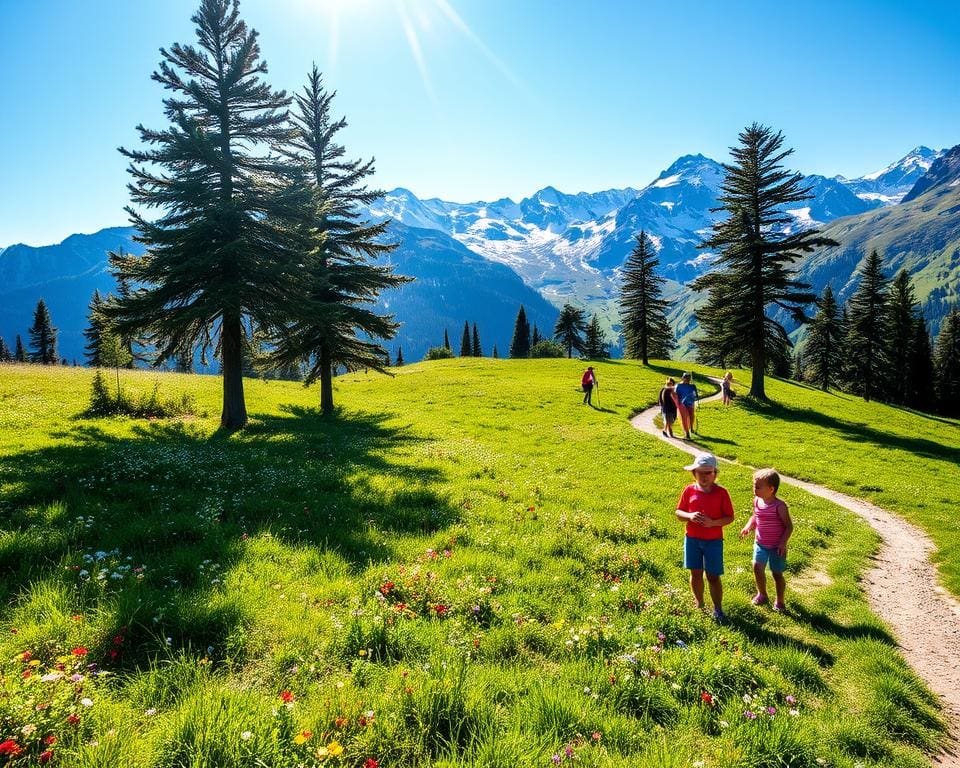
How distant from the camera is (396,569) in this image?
258 inches

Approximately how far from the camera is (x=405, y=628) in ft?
16.7

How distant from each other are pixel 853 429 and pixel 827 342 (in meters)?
49.2

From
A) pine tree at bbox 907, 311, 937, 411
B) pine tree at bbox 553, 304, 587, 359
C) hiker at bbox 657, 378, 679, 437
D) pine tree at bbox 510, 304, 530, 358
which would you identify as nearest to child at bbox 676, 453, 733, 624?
hiker at bbox 657, 378, 679, 437

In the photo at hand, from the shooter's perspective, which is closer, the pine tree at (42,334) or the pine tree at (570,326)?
the pine tree at (42,334)

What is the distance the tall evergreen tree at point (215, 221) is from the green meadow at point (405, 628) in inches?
290

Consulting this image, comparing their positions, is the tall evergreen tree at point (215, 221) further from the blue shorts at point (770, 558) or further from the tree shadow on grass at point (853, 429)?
the tree shadow on grass at point (853, 429)

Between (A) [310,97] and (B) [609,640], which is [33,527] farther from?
(A) [310,97]

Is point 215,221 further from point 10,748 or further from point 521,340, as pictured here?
point 521,340

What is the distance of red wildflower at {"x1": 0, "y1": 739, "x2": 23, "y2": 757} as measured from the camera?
2818mm

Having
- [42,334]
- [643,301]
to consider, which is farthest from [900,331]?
[42,334]

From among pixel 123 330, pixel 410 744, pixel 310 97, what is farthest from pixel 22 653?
pixel 310 97

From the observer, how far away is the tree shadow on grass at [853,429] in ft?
70.4

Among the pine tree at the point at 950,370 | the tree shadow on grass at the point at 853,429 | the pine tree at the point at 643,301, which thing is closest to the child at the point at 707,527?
the tree shadow on grass at the point at 853,429

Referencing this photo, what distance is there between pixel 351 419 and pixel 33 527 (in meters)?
18.0
